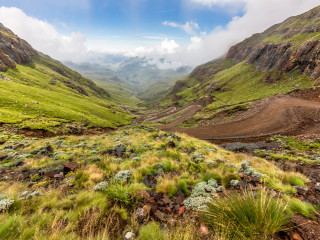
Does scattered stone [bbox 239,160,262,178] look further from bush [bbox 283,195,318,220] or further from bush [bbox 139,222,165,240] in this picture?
bush [bbox 139,222,165,240]

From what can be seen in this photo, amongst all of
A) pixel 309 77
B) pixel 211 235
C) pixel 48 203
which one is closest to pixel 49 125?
pixel 48 203

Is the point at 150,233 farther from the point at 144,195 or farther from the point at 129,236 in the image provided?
the point at 144,195

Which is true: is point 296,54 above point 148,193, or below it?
above

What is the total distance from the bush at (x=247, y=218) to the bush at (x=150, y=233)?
1468 millimetres

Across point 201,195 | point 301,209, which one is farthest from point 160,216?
point 301,209

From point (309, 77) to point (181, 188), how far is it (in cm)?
7065

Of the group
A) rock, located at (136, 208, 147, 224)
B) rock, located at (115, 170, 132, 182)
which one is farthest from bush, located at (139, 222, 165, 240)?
rock, located at (115, 170, 132, 182)

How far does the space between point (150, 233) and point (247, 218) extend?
264cm

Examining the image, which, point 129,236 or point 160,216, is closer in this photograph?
point 129,236

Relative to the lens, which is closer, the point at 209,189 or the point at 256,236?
the point at 256,236

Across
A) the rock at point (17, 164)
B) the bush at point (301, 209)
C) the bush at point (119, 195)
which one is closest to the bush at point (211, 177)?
the bush at point (301, 209)

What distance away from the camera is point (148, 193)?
5562 mm

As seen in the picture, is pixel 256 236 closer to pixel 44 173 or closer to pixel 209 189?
pixel 209 189

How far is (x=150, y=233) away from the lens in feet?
11.6
